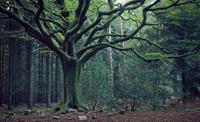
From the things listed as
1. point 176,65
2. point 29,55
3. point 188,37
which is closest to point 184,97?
point 176,65

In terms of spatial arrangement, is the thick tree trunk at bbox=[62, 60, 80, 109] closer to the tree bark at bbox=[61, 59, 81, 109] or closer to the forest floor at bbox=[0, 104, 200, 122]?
the tree bark at bbox=[61, 59, 81, 109]

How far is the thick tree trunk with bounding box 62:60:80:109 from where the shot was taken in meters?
13.3

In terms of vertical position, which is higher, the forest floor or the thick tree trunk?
the thick tree trunk

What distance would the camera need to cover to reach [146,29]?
17703 millimetres

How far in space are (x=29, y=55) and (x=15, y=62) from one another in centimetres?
228

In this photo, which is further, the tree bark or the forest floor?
the tree bark

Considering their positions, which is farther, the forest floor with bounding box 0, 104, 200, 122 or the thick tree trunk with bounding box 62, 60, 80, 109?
the thick tree trunk with bounding box 62, 60, 80, 109

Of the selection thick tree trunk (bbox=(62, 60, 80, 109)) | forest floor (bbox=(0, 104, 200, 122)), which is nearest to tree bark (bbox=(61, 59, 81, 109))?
thick tree trunk (bbox=(62, 60, 80, 109))

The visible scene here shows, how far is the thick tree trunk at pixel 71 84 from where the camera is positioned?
13.3 m

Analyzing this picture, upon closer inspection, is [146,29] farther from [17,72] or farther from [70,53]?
[17,72]

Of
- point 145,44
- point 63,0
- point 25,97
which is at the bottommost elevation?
point 25,97

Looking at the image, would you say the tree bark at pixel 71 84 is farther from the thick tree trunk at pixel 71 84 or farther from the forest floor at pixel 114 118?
the forest floor at pixel 114 118

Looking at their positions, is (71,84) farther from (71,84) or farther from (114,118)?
(114,118)

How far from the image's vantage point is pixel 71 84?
44.4 ft
